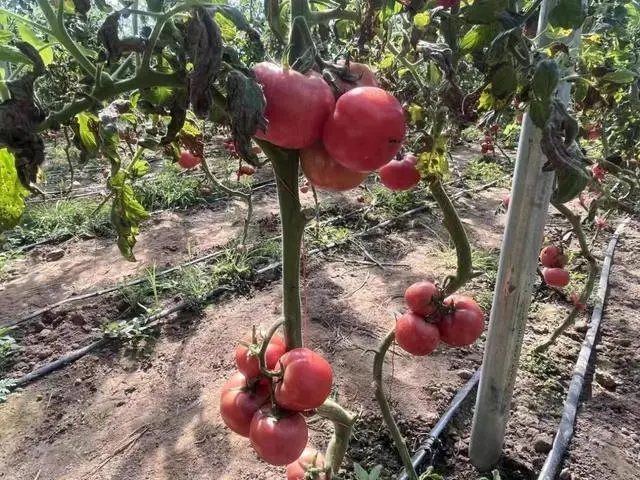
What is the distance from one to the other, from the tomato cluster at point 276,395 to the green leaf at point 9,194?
0.36 metres

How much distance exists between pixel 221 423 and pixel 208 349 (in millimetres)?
482

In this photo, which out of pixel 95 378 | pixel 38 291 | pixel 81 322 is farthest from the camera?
pixel 38 291

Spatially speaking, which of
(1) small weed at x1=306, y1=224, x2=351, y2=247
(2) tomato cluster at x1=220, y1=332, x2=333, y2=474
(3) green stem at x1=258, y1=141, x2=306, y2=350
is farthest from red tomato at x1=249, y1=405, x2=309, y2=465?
(1) small weed at x1=306, y1=224, x2=351, y2=247

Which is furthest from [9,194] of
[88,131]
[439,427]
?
[439,427]

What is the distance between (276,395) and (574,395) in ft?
4.96

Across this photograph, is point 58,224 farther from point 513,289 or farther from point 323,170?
point 323,170

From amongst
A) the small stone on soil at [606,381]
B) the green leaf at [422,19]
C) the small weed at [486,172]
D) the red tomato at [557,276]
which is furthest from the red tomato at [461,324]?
the small weed at [486,172]

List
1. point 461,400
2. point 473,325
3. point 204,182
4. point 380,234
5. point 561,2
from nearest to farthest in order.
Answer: point 561,2 < point 473,325 < point 461,400 < point 380,234 < point 204,182

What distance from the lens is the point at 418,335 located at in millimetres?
1027

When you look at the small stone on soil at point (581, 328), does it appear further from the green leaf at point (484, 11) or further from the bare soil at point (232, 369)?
the green leaf at point (484, 11)

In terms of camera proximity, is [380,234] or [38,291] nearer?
[38,291]

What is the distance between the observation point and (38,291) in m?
2.85

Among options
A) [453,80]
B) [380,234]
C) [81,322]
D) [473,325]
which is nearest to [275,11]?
[453,80]

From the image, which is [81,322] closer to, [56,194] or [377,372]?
[377,372]
